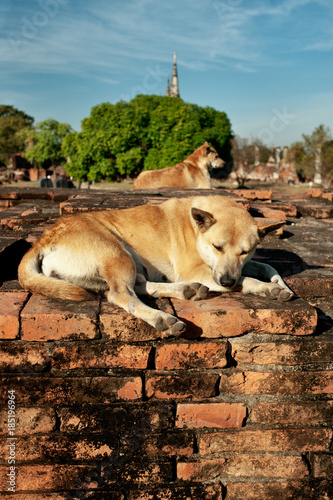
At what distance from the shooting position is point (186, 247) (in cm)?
328

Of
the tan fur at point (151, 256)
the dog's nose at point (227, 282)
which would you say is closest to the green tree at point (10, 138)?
the tan fur at point (151, 256)

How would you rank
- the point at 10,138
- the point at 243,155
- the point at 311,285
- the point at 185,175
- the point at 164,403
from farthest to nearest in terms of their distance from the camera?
the point at 10,138, the point at 243,155, the point at 185,175, the point at 311,285, the point at 164,403

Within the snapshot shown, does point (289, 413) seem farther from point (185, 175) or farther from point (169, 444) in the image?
point (185, 175)

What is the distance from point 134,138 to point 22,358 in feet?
67.1

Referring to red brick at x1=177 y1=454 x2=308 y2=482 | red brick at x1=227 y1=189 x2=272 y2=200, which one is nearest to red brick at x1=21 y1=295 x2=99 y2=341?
red brick at x1=177 y1=454 x2=308 y2=482

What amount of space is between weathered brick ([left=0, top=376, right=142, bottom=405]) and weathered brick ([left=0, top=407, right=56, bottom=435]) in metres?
0.04

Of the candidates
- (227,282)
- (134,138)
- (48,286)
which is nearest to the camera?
(48,286)

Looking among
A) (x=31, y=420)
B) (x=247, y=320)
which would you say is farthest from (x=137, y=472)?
(x=247, y=320)

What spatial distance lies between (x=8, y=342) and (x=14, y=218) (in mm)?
2313

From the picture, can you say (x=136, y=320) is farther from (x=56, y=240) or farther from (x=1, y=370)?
(x=56, y=240)

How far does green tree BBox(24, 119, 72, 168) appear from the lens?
50938 millimetres

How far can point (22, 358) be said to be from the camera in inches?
A: 80.7

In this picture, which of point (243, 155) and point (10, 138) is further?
point (10, 138)

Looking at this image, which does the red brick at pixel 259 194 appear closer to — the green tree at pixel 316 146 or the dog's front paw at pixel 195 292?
the dog's front paw at pixel 195 292
